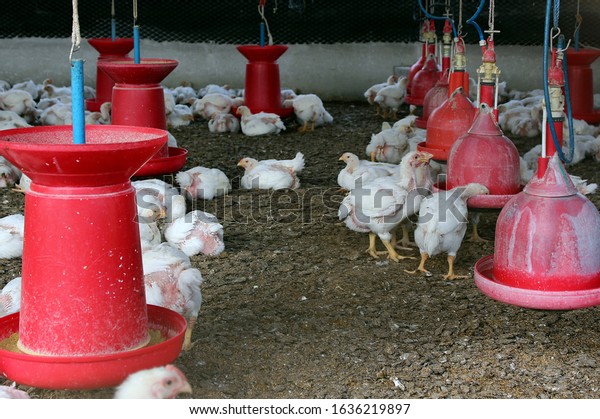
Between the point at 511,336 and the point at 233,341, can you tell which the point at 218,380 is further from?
the point at 511,336

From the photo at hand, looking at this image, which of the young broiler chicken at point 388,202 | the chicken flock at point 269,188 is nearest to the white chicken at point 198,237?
the chicken flock at point 269,188

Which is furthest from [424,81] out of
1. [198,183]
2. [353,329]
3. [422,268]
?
[353,329]

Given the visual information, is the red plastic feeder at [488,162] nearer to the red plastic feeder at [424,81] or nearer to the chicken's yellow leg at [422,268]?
the chicken's yellow leg at [422,268]

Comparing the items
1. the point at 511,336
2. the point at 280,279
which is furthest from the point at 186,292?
the point at 511,336

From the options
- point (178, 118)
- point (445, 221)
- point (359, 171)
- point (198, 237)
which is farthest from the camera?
point (178, 118)

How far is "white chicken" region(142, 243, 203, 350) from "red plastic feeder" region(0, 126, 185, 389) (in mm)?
502

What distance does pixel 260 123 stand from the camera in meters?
7.16

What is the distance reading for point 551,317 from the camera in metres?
3.31

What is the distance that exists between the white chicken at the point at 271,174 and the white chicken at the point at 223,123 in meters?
1.87

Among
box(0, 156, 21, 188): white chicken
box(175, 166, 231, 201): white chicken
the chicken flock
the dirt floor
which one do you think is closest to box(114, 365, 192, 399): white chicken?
the chicken flock

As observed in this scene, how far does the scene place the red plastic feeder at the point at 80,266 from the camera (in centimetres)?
224

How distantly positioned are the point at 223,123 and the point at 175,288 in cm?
455

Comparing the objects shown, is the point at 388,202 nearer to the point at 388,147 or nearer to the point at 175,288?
the point at 175,288

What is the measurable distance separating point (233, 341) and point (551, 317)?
3.98 feet
